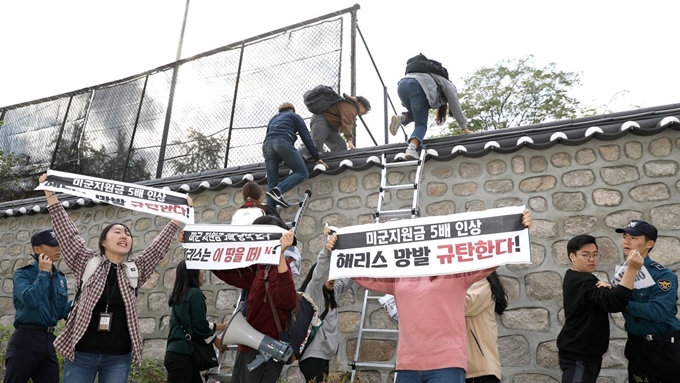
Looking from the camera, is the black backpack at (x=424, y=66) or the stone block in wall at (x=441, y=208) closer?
the stone block in wall at (x=441, y=208)

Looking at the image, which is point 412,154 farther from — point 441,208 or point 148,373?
point 148,373

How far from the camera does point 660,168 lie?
4.90 meters

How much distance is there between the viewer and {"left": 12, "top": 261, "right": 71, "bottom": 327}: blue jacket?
4.37m

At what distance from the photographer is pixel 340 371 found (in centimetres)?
518

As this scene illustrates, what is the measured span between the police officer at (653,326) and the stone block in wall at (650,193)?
111cm

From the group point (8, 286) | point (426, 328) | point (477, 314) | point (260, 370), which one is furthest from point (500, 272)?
point (8, 286)

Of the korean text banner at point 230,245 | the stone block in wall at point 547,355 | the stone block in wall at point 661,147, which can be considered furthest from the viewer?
the stone block in wall at point 661,147

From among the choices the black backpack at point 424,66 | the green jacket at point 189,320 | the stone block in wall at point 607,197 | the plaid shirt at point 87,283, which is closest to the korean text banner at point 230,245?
the plaid shirt at point 87,283

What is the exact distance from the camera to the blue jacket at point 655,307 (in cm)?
Answer: 365

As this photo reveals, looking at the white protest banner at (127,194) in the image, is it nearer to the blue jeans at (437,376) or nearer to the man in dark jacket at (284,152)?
the man in dark jacket at (284,152)

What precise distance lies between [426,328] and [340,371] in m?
2.09

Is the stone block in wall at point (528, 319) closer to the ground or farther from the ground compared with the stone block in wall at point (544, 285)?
closer to the ground

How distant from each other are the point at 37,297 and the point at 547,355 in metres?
4.01

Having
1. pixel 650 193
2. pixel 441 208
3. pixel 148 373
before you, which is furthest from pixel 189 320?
pixel 650 193
